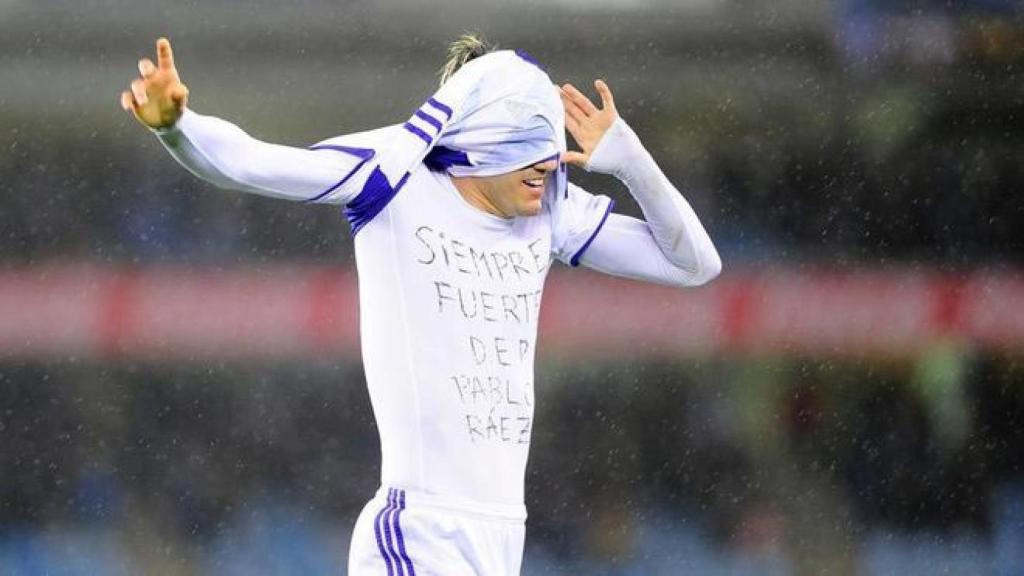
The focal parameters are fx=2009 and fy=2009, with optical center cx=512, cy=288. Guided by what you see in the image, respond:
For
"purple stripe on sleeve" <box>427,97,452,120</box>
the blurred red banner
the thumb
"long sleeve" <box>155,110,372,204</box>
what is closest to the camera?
"long sleeve" <box>155,110,372,204</box>

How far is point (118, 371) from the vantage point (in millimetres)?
5484

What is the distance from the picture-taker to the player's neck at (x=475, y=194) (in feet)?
10.0

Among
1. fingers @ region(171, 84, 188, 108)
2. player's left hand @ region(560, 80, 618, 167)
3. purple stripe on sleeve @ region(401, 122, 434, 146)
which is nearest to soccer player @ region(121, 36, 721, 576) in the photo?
purple stripe on sleeve @ region(401, 122, 434, 146)

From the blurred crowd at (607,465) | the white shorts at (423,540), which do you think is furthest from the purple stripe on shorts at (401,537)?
the blurred crowd at (607,465)

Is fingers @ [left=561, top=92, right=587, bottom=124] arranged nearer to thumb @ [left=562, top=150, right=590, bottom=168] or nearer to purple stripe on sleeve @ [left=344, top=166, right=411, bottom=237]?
thumb @ [left=562, top=150, right=590, bottom=168]

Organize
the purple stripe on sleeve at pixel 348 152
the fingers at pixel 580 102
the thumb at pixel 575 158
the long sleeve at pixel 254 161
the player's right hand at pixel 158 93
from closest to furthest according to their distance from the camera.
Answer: the player's right hand at pixel 158 93 → the long sleeve at pixel 254 161 → the purple stripe on sleeve at pixel 348 152 → the thumb at pixel 575 158 → the fingers at pixel 580 102

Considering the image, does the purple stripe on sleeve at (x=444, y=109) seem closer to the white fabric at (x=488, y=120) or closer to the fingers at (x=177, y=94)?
the white fabric at (x=488, y=120)

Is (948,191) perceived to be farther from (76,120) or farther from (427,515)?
(427,515)

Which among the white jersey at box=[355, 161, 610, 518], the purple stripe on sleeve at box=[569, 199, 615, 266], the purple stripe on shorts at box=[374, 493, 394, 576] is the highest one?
the purple stripe on sleeve at box=[569, 199, 615, 266]

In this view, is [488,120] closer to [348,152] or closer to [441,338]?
[348,152]

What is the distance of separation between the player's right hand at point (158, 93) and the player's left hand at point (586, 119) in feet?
2.61

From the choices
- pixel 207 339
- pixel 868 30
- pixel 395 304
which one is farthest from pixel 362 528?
pixel 868 30

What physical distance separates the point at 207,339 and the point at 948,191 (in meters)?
2.19

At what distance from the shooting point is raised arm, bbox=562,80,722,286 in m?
3.21
